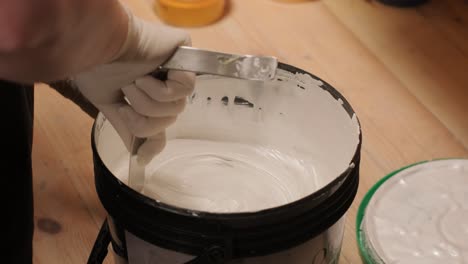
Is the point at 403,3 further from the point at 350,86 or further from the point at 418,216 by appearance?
the point at 418,216

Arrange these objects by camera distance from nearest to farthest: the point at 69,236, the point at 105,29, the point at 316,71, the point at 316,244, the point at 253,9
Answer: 1. the point at 105,29
2. the point at 316,244
3. the point at 69,236
4. the point at 316,71
5. the point at 253,9

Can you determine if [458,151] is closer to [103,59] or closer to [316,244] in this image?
[316,244]

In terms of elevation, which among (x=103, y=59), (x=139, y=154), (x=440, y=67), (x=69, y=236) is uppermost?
(x=103, y=59)

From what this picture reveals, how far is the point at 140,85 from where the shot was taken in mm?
609

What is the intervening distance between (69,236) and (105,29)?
0.44m

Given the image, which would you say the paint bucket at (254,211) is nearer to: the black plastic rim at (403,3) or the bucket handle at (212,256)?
the bucket handle at (212,256)

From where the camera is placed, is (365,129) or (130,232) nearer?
(130,232)

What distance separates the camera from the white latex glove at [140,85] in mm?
583

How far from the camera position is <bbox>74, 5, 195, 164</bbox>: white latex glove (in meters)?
0.58

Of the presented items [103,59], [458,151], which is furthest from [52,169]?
[458,151]

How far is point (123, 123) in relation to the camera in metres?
0.64

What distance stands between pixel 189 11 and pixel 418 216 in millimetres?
574

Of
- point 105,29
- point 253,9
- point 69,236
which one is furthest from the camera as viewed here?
point 253,9

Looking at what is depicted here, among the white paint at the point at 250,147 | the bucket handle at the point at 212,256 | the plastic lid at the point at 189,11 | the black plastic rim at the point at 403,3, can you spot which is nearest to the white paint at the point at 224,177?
the white paint at the point at 250,147
